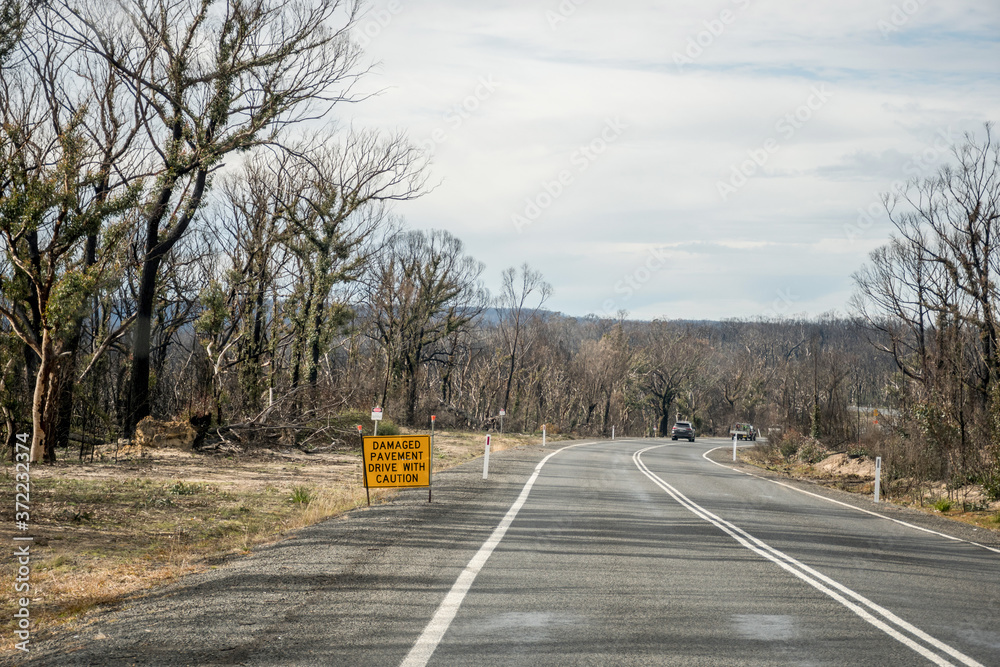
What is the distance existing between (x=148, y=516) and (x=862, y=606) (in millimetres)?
11605

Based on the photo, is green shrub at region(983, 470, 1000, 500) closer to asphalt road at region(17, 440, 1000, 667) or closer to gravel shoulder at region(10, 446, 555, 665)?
asphalt road at region(17, 440, 1000, 667)

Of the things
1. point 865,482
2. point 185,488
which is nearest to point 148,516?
point 185,488

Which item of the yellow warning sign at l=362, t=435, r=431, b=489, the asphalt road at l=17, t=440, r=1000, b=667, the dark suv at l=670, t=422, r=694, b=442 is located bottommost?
the dark suv at l=670, t=422, r=694, b=442

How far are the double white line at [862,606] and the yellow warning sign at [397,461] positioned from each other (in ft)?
16.5

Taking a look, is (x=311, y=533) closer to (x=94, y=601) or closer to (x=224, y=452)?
(x=94, y=601)

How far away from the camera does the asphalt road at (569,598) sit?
570 cm

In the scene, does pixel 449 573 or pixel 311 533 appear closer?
pixel 449 573

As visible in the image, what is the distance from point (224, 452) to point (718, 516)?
17093 mm

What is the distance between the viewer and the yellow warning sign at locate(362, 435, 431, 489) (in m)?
13.9

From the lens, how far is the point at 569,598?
294 inches

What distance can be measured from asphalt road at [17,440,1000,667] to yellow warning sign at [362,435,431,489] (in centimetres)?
50

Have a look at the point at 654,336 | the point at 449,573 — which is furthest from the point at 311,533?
the point at 654,336

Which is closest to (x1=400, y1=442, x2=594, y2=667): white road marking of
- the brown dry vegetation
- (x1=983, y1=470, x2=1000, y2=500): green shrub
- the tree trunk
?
the brown dry vegetation

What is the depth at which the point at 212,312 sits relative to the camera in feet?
117
